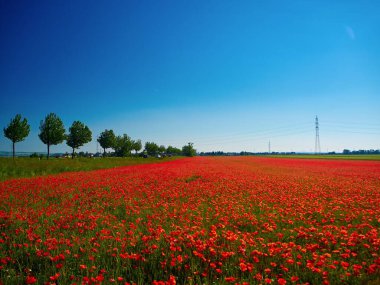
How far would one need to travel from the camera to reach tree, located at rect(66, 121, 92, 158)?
64750mm

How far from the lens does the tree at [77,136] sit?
212ft

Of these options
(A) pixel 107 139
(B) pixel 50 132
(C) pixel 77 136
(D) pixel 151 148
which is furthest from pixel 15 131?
(D) pixel 151 148

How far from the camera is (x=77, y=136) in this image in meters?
64.6

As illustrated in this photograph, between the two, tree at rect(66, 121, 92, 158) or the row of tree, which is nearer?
tree at rect(66, 121, 92, 158)

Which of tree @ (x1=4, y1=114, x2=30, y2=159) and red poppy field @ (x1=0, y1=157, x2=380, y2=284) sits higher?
tree @ (x1=4, y1=114, x2=30, y2=159)

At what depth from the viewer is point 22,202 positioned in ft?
29.3

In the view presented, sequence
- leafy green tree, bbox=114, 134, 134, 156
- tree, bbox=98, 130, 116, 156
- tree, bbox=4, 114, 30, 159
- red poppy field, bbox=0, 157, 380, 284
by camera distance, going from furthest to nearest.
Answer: leafy green tree, bbox=114, 134, 134, 156 < tree, bbox=98, 130, 116, 156 < tree, bbox=4, 114, 30, 159 < red poppy field, bbox=0, 157, 380, 284

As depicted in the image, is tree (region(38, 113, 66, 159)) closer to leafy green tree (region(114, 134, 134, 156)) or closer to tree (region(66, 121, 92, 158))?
tree (region(66, 121, 92, 158))

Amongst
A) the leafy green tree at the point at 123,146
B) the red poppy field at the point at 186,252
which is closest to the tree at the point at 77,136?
the leafy green tree at the point at 123,146

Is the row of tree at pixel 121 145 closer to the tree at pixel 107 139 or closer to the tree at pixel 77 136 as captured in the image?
Answer: the tree at pixel 107 139

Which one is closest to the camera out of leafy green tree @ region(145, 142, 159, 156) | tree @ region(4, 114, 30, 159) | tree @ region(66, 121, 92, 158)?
tree @ region(4, 114, 30, 159)

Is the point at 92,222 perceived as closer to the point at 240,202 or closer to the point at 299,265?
the point at 299,265

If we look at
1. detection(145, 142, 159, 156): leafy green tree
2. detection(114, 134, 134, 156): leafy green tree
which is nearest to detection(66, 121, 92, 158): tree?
detection(114, 134, 134, 156): leafy green tree

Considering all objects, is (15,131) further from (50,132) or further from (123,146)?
(123,146)
